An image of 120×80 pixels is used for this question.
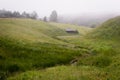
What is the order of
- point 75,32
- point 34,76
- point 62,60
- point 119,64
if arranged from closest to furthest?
1. point 34,76
2. point 119,64
3. point 62,60
4. point 75,32

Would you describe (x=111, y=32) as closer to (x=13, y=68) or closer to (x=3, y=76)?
(x=13, y=68)

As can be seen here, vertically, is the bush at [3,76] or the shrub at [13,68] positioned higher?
the bush at [3,76]

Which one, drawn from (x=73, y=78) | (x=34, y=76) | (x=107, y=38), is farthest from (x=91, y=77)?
(x=107, y=38)

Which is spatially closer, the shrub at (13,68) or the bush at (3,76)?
the bush at (3,76)

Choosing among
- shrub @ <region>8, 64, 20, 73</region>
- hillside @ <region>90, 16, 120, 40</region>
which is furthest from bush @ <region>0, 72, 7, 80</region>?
hillside @ <region>90, 16, 120, 40</region>

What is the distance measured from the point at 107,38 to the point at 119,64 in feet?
146

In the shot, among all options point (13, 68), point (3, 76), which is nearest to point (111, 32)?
point (13, 68)

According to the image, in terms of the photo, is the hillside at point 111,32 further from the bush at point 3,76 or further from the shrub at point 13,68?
the bush at point 3,76

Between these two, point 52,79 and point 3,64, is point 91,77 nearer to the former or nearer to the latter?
point 52,79

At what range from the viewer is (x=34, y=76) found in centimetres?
3206

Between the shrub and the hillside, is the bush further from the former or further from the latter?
the hillside

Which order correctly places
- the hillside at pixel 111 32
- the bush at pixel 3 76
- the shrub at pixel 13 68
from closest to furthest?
the bush at pixel 3 76, the shrub at pixel 13 68, the hillside at pixel 111 32

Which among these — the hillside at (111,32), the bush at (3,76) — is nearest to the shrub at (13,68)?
the bush at (3,76)

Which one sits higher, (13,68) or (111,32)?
(111,32)
